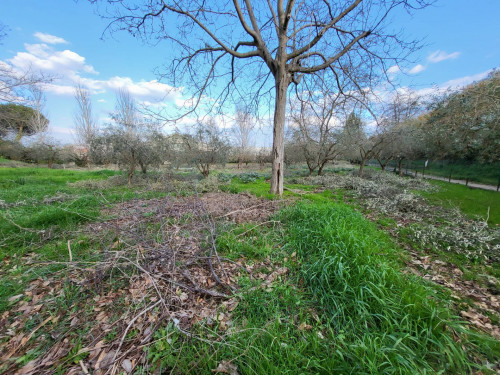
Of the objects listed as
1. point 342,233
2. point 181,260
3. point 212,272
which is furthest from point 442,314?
point 181,260

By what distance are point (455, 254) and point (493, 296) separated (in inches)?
49.3

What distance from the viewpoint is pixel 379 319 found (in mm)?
1844

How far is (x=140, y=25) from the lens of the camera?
5.61 metres

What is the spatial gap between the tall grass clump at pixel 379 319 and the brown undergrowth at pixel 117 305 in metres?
0.70

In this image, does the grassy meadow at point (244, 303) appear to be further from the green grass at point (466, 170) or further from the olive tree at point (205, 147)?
the green grass at point (466, 170)

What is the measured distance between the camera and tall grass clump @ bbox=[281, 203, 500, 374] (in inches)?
58.0

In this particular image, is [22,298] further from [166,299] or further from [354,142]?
[354,142]

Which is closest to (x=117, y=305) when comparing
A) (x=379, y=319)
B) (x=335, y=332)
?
(x=335, y=332)

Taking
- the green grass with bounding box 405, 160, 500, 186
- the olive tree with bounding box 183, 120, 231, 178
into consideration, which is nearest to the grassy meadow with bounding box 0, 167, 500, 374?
the olive tree with bounding box 183, 120, 231, 178

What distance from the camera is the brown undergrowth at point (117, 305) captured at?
5.14ft

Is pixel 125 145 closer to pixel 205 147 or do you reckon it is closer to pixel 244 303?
pixel 205 147

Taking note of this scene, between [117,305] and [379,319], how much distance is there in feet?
9.36

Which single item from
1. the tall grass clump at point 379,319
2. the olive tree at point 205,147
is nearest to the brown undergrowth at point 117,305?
the tall grass clump at point 379,319

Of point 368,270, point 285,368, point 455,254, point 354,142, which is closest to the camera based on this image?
point 285,368
